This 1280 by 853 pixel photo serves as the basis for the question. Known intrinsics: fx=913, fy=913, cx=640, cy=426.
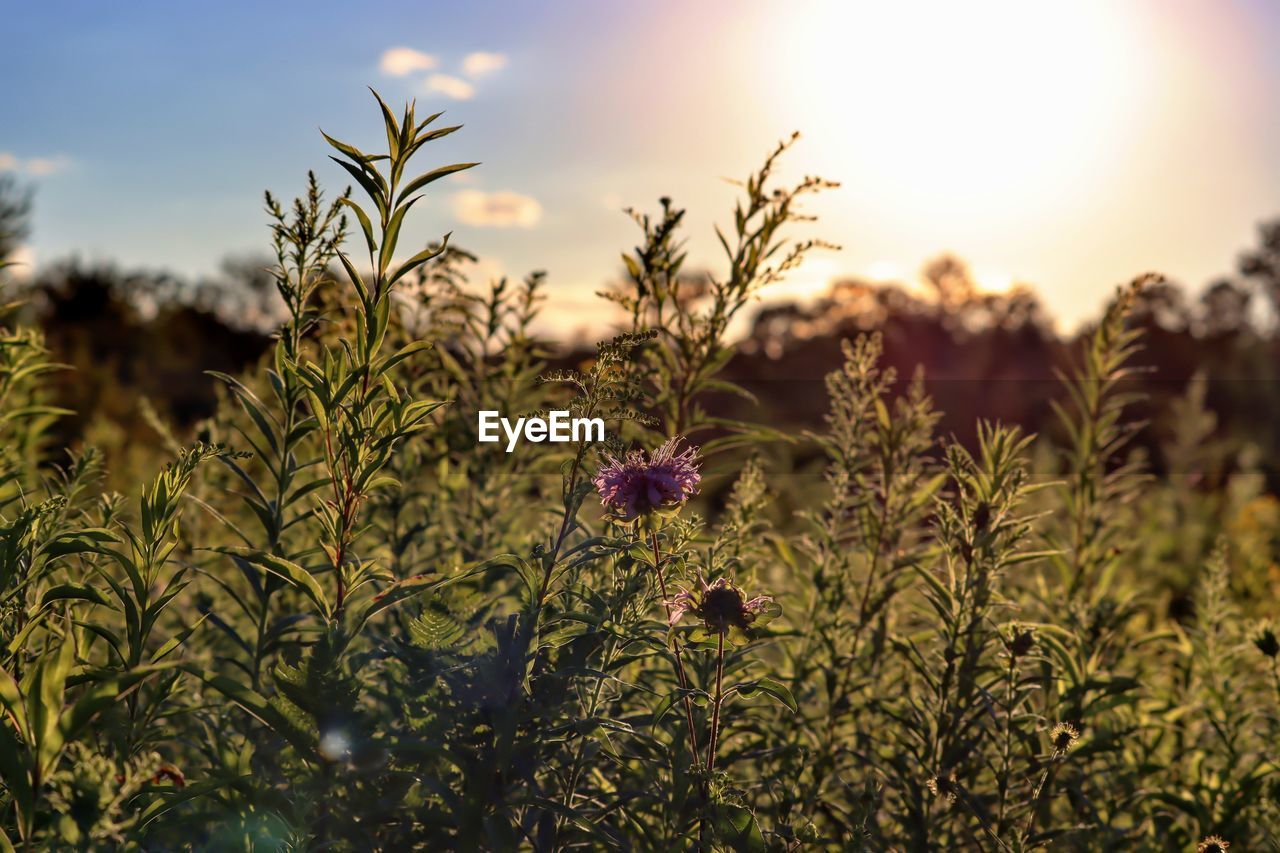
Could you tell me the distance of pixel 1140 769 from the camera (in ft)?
8.11

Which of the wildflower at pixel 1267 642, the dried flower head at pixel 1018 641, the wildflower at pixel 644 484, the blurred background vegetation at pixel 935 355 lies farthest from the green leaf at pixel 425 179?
the blurred background vegetation at pixel 935 355

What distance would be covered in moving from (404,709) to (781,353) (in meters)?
21.3

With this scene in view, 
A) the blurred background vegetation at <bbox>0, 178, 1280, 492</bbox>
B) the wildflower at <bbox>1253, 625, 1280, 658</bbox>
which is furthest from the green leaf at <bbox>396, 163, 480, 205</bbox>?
the blurred background vegetation at <bbox>0, 178, 1280, 492</bbox>

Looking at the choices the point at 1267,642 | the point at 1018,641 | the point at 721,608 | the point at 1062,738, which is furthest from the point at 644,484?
the point at 1267,642

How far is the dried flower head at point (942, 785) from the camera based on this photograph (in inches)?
76.4

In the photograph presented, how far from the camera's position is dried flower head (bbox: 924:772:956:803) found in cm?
194

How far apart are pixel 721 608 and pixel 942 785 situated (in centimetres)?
77

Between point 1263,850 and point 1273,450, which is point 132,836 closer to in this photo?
point 1263,850

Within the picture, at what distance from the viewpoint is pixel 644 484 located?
1631 mm

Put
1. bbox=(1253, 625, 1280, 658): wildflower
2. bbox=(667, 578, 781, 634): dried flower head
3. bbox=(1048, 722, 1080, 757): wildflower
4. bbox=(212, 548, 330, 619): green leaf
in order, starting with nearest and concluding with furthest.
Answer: bbox=(212, 548, 330, 619): green leaf < bbox=(667, 578, 781, 634): dried flower head < bbox=(1048, 722, 1080, 757): wildflower < bbox=(1253, 625, 1280, 658): wildflower

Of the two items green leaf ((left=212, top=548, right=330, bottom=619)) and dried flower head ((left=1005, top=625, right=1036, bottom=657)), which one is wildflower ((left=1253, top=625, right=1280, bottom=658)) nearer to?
dried flower head ((left=1005, top=625, right=1036, bottom=657))

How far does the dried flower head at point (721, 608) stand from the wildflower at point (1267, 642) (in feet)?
5.07

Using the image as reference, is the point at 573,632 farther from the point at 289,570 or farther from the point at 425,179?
the point at 425,179

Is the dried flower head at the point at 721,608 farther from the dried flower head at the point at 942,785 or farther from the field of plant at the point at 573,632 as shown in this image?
the dried flower head at the point at 942,785
